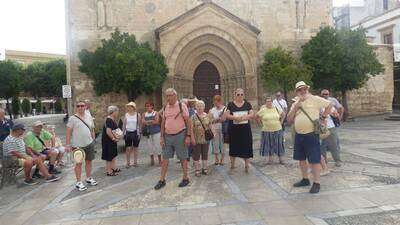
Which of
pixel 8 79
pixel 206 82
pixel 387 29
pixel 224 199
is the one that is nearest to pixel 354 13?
pixel 387 29

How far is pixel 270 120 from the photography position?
27.1 feet

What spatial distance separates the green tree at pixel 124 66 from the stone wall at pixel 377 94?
12375mm

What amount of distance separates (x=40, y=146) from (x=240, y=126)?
4.30 metres

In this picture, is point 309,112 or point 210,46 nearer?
point 309,112

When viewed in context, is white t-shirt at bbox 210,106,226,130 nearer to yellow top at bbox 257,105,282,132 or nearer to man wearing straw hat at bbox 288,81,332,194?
yellow top at bbox 257,105,282,132

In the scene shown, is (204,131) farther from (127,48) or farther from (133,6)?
(133,6)

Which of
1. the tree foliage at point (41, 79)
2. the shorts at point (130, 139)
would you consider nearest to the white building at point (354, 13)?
the tree foliage at point (41, 79)

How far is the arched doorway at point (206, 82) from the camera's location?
2056 cm

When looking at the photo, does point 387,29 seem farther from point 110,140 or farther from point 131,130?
point 110,140

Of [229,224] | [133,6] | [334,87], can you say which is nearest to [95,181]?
[229,224]

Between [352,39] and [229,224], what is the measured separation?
17.9 m

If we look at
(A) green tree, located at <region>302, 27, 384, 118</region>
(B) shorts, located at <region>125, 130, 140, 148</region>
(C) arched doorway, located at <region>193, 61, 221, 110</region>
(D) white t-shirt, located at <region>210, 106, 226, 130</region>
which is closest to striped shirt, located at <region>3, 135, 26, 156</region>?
(B) shorts, located at <region>125, 130, 140, 148</region>

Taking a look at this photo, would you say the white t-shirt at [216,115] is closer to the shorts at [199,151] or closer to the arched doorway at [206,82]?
the shorts at [199,151]

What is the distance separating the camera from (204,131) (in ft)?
24.8
